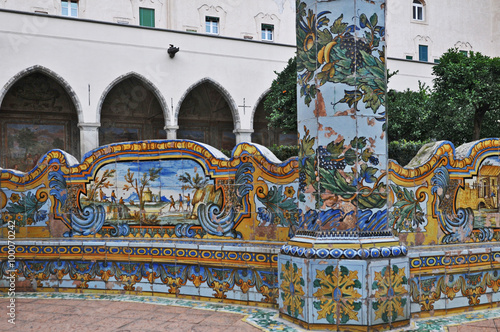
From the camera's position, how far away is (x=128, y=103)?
23.7 metres

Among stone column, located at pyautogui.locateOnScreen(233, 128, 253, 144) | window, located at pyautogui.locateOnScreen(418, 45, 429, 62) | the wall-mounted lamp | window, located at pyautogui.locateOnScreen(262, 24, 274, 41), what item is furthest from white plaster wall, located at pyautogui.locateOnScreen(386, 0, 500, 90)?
the wall-mounted lamp

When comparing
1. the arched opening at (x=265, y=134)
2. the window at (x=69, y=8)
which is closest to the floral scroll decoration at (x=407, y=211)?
the arched opening at (x=265, y=134)

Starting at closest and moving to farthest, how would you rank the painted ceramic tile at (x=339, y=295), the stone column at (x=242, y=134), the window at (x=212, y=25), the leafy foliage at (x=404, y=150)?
the painted ceramic tile at (x=339, y=295) → the leafy foliage at (x=404, y=150) → the stone column at (x=242, y=134) → the window at (x=212, y=25)

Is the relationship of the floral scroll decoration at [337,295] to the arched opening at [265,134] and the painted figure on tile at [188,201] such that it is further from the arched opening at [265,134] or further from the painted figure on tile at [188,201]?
the arched opening at [265,134]

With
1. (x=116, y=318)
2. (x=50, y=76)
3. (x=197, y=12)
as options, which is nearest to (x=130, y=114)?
(x=50, y=76)

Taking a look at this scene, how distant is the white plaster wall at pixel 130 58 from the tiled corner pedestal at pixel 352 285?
58.0 ft

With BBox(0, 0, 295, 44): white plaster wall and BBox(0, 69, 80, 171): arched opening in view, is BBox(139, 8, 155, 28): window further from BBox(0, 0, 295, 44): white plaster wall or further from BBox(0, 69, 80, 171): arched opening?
BBox(0, 69, 80, 171): arched opening

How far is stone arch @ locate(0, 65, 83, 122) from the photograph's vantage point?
63.8 ft

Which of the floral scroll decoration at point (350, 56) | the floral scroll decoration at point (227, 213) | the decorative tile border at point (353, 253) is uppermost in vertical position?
the floral scroll decoration at point (350, 56)

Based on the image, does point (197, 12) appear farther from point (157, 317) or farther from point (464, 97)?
point (157, 317)

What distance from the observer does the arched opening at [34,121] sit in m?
21.1

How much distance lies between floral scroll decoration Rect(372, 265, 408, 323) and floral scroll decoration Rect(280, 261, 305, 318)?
65 centimetres

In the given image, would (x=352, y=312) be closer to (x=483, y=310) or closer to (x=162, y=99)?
(x=483, y=310)

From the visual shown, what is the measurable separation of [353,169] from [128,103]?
20.0 metres
